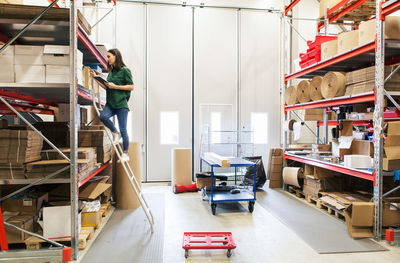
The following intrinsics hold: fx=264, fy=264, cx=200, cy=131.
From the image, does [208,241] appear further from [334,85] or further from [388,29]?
[388,29]

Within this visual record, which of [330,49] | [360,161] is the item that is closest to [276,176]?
[360,161]

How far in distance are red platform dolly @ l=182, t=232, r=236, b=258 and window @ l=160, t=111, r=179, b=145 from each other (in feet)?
13.3

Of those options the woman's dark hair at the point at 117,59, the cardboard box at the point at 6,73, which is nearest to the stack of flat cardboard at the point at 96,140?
the woman's dark hair at the point at 117,59

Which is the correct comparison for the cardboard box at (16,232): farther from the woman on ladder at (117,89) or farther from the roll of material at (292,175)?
the roll of material at (292,175)

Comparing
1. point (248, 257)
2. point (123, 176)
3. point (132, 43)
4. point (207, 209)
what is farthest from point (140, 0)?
point (248, 257)

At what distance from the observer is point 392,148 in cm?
341

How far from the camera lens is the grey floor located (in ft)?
9.57

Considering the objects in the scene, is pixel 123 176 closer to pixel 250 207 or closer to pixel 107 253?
pixel 107 253

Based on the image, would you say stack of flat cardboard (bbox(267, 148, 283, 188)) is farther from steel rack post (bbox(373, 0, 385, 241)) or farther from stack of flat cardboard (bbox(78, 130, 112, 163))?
stack of flat cardboard (bbox(78, 130, 112, 163))

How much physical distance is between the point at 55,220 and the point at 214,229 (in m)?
2.04

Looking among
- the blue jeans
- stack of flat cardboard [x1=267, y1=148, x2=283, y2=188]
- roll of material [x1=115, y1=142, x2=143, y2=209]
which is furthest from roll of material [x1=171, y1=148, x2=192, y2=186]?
the blue jeans

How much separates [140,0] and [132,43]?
1088 mm

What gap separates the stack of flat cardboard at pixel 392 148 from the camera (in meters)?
3.38

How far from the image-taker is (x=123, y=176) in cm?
472
